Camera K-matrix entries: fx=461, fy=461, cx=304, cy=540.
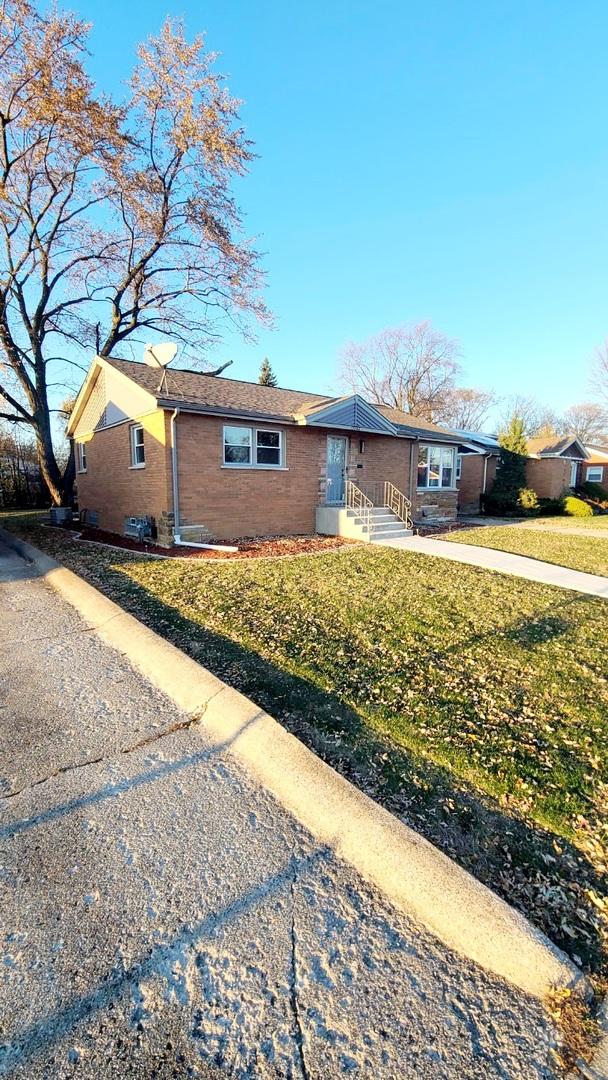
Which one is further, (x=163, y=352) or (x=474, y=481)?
(x=474, y=481)

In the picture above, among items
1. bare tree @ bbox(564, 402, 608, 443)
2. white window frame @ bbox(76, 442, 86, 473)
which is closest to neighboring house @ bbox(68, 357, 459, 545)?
white window frame @ bbox(76, 442, 86, 473)

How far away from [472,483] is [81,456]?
17702 millimetres

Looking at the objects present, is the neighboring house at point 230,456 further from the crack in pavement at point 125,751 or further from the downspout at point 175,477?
the crack in pavement at point 125,751

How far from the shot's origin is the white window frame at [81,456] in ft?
55.3

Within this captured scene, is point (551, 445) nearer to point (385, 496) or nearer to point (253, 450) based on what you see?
point (385, 496)

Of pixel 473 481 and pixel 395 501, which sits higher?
pixel 473 481

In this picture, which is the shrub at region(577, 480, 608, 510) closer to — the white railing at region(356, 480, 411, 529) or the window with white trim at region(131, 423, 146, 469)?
the white railing at region(356, 480, 411, 529)

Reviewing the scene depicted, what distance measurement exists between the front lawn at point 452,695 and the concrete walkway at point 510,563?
76 centimetres

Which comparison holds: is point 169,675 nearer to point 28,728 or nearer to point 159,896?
point 28,728

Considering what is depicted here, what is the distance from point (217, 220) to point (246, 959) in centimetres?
2243

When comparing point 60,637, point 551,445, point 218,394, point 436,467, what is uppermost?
point 218,394

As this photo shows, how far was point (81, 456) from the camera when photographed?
17.2 m

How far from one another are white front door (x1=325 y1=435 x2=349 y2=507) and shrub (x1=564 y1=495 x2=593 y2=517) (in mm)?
14559

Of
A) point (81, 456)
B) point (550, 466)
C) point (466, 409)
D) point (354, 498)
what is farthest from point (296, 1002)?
point (466, 409)
